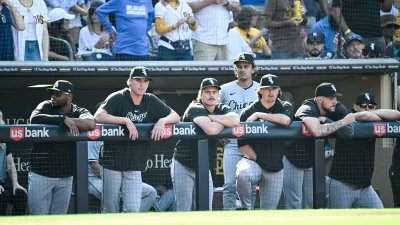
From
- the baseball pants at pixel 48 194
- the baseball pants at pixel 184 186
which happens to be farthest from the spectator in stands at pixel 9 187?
the baseball pants at pixel 184 186

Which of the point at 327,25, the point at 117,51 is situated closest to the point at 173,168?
the point at 117,51

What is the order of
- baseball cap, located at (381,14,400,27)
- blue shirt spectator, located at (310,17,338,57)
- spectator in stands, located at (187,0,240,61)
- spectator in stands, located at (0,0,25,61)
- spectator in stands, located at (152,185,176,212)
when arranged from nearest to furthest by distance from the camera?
spectator in stands, located at (152,185,176,212), spectator in stands, located at (0,0,25,61), spectator in stands, located at (187,0,240,61), blue shirt spectator, located at (310,17,338,57), baseball cap, located at (381,14,400,27)

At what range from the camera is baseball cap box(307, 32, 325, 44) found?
472 inches

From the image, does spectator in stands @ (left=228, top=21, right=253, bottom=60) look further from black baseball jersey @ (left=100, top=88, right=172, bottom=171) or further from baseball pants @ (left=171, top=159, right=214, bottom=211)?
baseball pants @ (left=171, top=159, right=214, bottom=211)

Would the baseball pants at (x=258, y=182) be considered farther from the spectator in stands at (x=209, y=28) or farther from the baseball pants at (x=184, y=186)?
the spectator in stands at (x=209, y=28)

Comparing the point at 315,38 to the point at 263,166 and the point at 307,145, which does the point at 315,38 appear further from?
the point at 263,166

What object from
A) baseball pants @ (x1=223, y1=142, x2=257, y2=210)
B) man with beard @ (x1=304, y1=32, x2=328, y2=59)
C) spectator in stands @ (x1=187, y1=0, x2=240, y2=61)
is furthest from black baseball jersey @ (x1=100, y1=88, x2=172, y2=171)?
man with beard @ (x1=304, y1=32, x2=328, y2=59)

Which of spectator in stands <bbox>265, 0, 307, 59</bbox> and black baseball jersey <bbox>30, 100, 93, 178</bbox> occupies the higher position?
spectator in stands <bbox>265, 0, 307, 59</bbox>

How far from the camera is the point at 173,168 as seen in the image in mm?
8516

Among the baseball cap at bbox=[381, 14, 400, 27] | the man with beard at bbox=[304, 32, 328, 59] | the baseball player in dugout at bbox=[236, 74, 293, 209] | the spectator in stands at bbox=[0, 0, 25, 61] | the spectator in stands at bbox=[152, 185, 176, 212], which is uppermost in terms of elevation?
the baseball cap at bbox=[381, 14, 400, 27]

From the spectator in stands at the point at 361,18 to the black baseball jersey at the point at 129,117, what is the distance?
180 inches

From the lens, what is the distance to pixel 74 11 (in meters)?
11.9

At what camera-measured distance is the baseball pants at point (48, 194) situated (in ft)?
27.1

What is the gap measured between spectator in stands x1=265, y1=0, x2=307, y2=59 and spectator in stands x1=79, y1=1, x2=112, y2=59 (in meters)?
2.39
